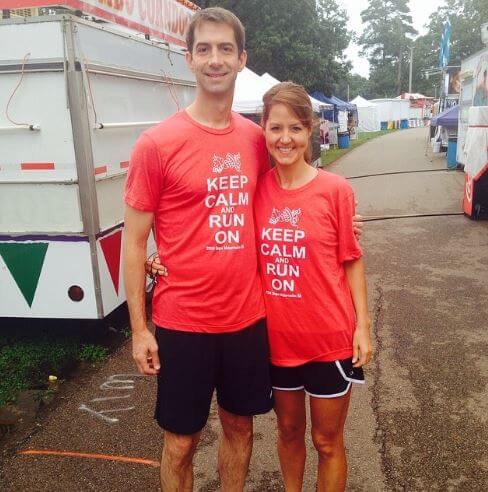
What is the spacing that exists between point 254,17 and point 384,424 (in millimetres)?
19909

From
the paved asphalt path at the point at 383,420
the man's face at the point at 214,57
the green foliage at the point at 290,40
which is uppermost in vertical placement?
the green foliage at the point at 290,40

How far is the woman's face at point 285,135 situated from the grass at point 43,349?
2830mm

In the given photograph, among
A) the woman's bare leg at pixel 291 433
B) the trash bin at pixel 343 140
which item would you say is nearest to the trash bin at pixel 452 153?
the trash bin at pixel 343 140

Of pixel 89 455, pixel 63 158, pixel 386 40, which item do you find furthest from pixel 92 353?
pixel 386 40

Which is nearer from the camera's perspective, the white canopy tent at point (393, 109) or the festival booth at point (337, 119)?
the festival booth at point (337, 119)

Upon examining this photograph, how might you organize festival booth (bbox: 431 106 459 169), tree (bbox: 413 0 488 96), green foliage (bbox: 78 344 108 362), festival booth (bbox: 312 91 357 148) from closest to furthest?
green foliage (bbox: 78 344 108 362) < festival booth (bbox: 431 106 459 169) < festival booth (bbox: 312 91 357 148) < tree (bbox: 413 0 488 96)

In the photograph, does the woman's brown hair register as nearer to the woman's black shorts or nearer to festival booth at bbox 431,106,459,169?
the woman's black shorts

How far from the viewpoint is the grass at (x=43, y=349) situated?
13.8 feet

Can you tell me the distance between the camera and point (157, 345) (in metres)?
2.29

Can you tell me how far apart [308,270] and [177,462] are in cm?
100

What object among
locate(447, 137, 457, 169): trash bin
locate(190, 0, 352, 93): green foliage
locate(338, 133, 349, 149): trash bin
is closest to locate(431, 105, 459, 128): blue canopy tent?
locate(447, 137, 457, 169): trash bin

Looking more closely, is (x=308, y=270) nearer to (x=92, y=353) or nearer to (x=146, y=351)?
(x=146, y=351)

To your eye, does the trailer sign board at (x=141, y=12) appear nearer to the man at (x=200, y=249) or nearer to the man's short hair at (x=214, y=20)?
the man's short hair at (x=214, y=20)

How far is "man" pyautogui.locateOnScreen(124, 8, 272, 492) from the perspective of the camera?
2129 mm
